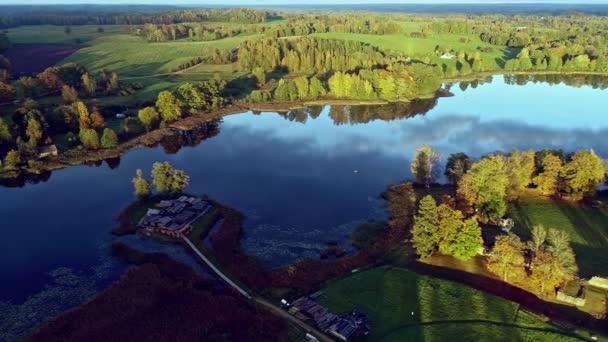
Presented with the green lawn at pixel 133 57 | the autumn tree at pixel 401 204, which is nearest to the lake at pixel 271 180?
the autumn tree at pixel 401 204

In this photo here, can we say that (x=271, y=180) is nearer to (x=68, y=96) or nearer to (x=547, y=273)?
(x=547, y=273)

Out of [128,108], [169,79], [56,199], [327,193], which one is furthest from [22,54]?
[327,193]

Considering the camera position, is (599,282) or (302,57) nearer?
(599,282)

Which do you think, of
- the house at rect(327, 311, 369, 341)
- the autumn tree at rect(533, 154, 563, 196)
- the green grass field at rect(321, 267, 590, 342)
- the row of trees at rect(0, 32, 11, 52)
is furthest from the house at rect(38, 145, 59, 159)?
the row of trees at rect(0, 32, 11, 52)

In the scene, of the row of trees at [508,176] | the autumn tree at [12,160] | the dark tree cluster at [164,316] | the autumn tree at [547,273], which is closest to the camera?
the dark tree cluster at [164,316]

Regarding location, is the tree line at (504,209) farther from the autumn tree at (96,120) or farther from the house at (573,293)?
the autumn tree at (96,120)

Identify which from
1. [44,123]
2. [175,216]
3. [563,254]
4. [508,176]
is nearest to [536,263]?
[563,254]
